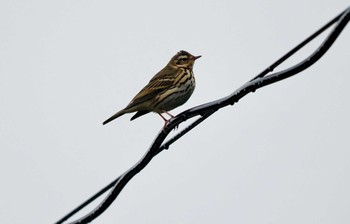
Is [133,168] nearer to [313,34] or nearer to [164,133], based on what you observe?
[164,133]

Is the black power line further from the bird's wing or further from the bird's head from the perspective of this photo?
the bird's head

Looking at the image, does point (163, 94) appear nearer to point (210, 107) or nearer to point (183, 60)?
point (183, 60)

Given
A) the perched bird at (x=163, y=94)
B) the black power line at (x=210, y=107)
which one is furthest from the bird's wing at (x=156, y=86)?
the black power line at (x=210, y=107)

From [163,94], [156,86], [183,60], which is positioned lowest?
[163,94]

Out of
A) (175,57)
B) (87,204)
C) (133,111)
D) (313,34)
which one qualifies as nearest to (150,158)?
(87,204)

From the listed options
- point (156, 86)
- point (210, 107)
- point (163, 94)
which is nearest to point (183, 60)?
point (156, 86)

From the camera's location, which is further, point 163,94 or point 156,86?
point 156,86

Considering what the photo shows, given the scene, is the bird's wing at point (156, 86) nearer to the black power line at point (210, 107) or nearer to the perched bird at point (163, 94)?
the perched bird at point (163, 94)

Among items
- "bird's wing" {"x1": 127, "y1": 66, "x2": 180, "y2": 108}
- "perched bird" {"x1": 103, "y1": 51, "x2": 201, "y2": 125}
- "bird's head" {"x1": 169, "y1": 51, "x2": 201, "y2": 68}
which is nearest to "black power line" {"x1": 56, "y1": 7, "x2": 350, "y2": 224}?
"perched bird" {"x1": 103, "y1": 51, "x2": 201, "y2": 125}
